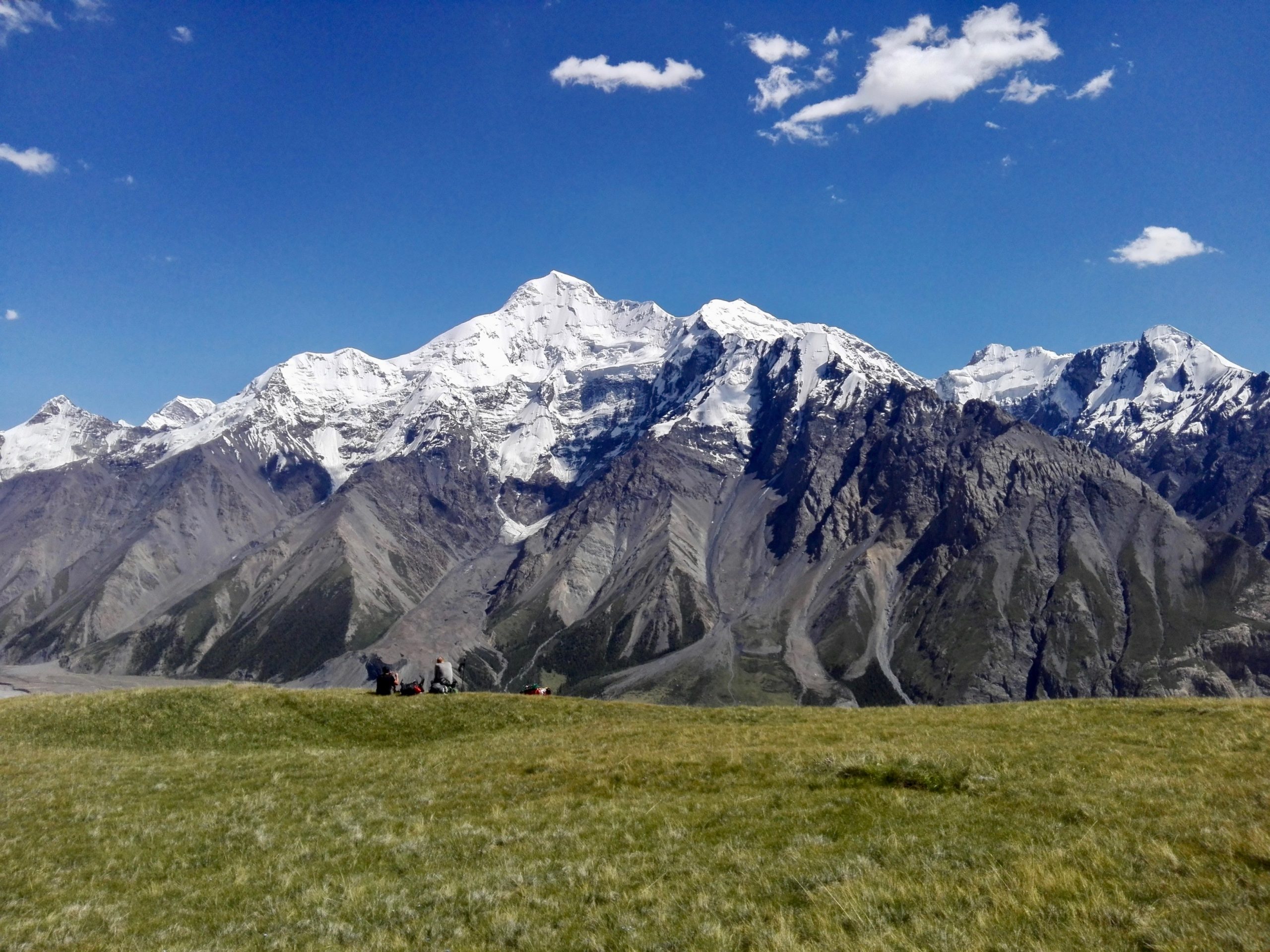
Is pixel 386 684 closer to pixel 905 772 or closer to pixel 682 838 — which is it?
pixel 682 838

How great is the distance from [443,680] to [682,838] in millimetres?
37253

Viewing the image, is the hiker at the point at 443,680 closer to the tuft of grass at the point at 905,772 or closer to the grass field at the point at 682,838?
the grass field at the point at 682,838

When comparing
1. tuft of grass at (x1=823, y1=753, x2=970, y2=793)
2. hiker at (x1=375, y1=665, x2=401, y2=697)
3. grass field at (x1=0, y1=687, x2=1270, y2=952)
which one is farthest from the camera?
hiker at (x1=375, y1=665, x2=401, y2=697)

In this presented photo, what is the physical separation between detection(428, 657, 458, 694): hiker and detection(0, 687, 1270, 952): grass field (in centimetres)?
1346

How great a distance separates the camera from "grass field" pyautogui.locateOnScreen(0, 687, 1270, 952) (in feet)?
48.4

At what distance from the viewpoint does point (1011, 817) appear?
2105 cm

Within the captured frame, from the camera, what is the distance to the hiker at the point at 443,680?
2173 inches

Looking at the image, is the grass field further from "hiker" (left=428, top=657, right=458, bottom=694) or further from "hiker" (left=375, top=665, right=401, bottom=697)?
"hiker" (left=428, top=657, right=458, bottom=694)

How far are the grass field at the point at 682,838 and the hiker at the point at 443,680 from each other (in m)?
13.5

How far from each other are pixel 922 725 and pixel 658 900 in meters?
23.9

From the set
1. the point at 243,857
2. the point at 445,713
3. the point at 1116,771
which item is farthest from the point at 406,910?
the point at 445,713

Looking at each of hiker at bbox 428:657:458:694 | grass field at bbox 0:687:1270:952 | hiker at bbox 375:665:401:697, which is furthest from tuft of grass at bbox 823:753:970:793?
hiker at bbox 375:665:401:697

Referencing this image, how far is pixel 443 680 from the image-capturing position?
56000mm

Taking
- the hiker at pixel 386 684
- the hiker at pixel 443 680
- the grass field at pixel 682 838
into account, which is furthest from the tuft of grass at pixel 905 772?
the hiker at pixel 386 684
